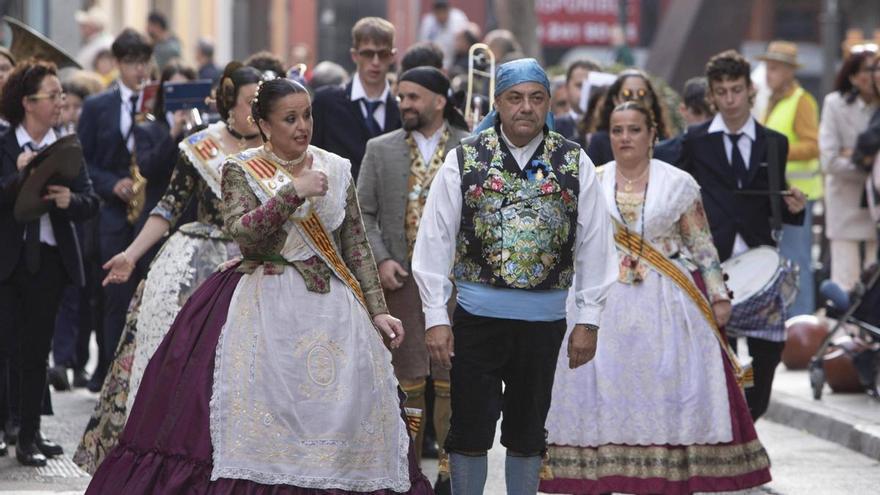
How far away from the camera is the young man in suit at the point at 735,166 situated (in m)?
9.88

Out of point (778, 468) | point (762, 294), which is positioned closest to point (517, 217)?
point (762, 294)

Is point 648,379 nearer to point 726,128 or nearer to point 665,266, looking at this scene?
point 665,266

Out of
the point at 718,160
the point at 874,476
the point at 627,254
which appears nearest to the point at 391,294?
the point at 627,254

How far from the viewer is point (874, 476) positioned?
9750 mm

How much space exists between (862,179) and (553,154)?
8117 mm

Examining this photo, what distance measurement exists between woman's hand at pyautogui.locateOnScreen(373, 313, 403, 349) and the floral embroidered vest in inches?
12.3

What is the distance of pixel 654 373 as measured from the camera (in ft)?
28.1

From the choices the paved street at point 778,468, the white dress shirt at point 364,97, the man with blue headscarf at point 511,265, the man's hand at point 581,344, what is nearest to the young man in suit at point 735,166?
the paved street at point 778,468

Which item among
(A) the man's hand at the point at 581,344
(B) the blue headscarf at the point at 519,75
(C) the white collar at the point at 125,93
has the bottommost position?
(A) the man's hand at the point at 581,344

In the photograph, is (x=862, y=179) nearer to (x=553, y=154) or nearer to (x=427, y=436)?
(x=427, y=436)

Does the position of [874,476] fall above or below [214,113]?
below

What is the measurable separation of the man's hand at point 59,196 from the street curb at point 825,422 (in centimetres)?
441

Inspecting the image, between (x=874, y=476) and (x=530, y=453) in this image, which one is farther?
(x=874, y=476)

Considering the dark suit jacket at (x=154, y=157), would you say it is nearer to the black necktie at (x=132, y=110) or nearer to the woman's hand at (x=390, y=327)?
the black necktie at (x=132, y=110)
